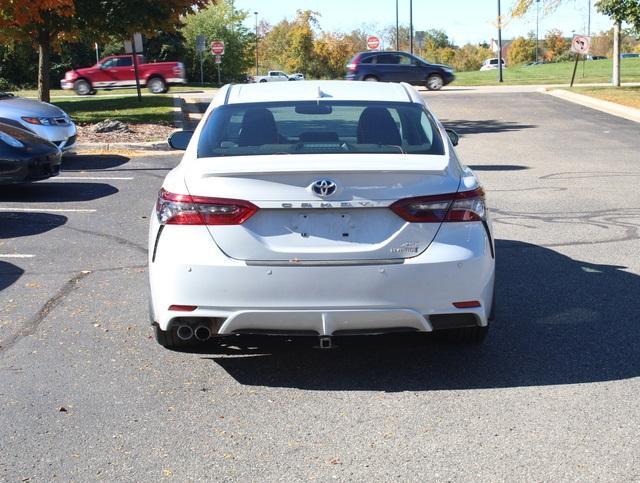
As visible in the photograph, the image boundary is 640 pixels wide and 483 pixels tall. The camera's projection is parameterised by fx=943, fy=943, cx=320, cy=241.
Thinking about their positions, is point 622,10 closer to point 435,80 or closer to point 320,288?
point 435,80

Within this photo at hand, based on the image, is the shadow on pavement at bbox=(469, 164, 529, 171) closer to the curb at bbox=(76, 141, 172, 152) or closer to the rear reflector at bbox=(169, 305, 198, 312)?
the curb at bbox=(76, 141, 172, 152)

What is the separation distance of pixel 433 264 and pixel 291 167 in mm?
891

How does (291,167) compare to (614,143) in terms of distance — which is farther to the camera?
(614,143)

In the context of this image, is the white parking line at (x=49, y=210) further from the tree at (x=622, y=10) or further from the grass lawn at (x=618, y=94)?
the tree at (x=622, y=10)

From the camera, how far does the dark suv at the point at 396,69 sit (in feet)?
129

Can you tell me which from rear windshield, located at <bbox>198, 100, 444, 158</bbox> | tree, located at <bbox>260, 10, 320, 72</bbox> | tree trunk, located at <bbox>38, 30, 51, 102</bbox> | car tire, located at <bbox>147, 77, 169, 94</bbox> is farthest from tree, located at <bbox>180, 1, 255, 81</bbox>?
rear windshield, located at <bbox>198, 100, 444, 158</bbox>

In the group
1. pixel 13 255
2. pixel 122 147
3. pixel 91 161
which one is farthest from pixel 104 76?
pixel 13 255

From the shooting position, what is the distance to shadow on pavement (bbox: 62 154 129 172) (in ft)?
51.1

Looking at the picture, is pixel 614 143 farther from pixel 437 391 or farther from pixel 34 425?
pixel 34 425

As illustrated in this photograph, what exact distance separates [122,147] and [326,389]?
13.3 metres

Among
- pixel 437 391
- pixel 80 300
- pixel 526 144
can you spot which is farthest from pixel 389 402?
pixel 526 144

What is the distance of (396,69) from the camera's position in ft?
129

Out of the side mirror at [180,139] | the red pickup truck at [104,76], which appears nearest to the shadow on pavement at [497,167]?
the side mirror at [180,139]

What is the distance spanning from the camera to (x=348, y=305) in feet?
15.9
